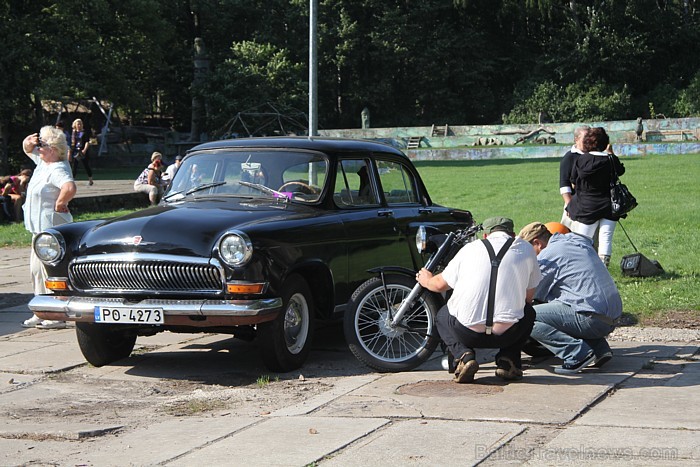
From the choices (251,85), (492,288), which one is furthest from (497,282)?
(251,85)

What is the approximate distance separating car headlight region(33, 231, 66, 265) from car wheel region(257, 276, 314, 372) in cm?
184

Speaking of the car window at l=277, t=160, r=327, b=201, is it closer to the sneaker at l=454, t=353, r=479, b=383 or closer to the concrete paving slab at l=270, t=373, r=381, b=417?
the concrete paving slab at l=270, t=373, r=381, b=417

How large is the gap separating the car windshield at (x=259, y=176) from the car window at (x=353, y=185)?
0.18 metres

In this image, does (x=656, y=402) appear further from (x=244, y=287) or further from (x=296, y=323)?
(x=244, y=287)

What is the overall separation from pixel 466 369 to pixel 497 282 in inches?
26.1

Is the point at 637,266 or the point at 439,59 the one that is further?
the point at 439,59

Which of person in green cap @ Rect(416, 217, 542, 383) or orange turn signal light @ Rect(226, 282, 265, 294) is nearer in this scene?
person in green cap @ Rect(416, 217, 542, 383)

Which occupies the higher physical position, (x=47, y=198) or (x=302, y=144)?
(x=302, y=144)

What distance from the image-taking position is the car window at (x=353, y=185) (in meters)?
9.14

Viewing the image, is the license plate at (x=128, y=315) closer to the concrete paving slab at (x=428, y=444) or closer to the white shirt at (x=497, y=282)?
the white shirt at (x=497, y=282)

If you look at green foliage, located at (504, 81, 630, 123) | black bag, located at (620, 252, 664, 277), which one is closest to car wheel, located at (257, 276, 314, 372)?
black bag, located at (620, 252, 664, 277)

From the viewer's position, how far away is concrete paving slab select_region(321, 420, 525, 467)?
17.4 ft

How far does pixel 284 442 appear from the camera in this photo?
18.9 feet

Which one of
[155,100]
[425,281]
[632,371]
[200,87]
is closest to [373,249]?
[425,281]
